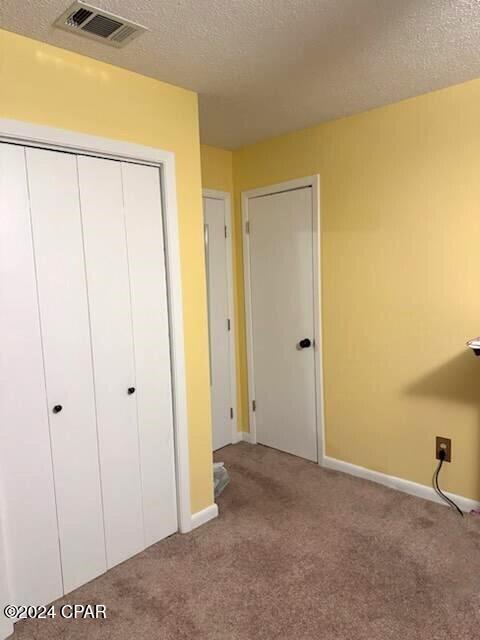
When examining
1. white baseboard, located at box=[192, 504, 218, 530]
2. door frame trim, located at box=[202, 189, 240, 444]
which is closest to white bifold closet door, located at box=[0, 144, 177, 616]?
white baseboard, located at box=[192, 504, 218, 530]

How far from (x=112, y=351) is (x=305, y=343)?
62.0 inches

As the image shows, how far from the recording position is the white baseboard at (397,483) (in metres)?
2.63

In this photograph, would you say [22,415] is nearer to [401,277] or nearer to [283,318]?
[283,318]

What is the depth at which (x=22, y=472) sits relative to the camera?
1.90 meters

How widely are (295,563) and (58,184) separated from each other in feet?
6.83

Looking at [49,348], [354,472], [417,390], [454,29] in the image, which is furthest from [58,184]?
[354,472]

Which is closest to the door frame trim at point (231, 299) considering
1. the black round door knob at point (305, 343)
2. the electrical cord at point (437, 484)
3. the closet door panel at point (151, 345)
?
the black round door knob at point (305, 343)

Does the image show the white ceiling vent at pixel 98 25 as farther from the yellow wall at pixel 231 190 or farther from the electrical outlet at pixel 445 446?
the electrical outlet at pixel 445 446

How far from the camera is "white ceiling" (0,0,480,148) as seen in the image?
167cm

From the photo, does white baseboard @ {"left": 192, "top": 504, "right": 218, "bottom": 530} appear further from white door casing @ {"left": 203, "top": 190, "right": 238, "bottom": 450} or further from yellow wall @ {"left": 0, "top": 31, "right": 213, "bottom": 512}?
white door casing @ {"left": 203, "top": 190, "right": 238, "bottom": 450}

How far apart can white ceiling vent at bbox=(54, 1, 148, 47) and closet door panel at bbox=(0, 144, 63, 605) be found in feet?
1.68

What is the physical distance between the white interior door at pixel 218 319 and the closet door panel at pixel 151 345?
1215 mm

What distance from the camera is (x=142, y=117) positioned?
7.27ft

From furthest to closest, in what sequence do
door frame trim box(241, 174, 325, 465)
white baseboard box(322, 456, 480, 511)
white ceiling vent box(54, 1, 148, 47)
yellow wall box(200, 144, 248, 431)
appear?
yellow wall box(200, 144, 248, 431) < door frame trim box(241, 174, 325, 465) < white baseboard box(322, 456, 480, 511) < white ceiling vent box(54, 1, 148, 47)
